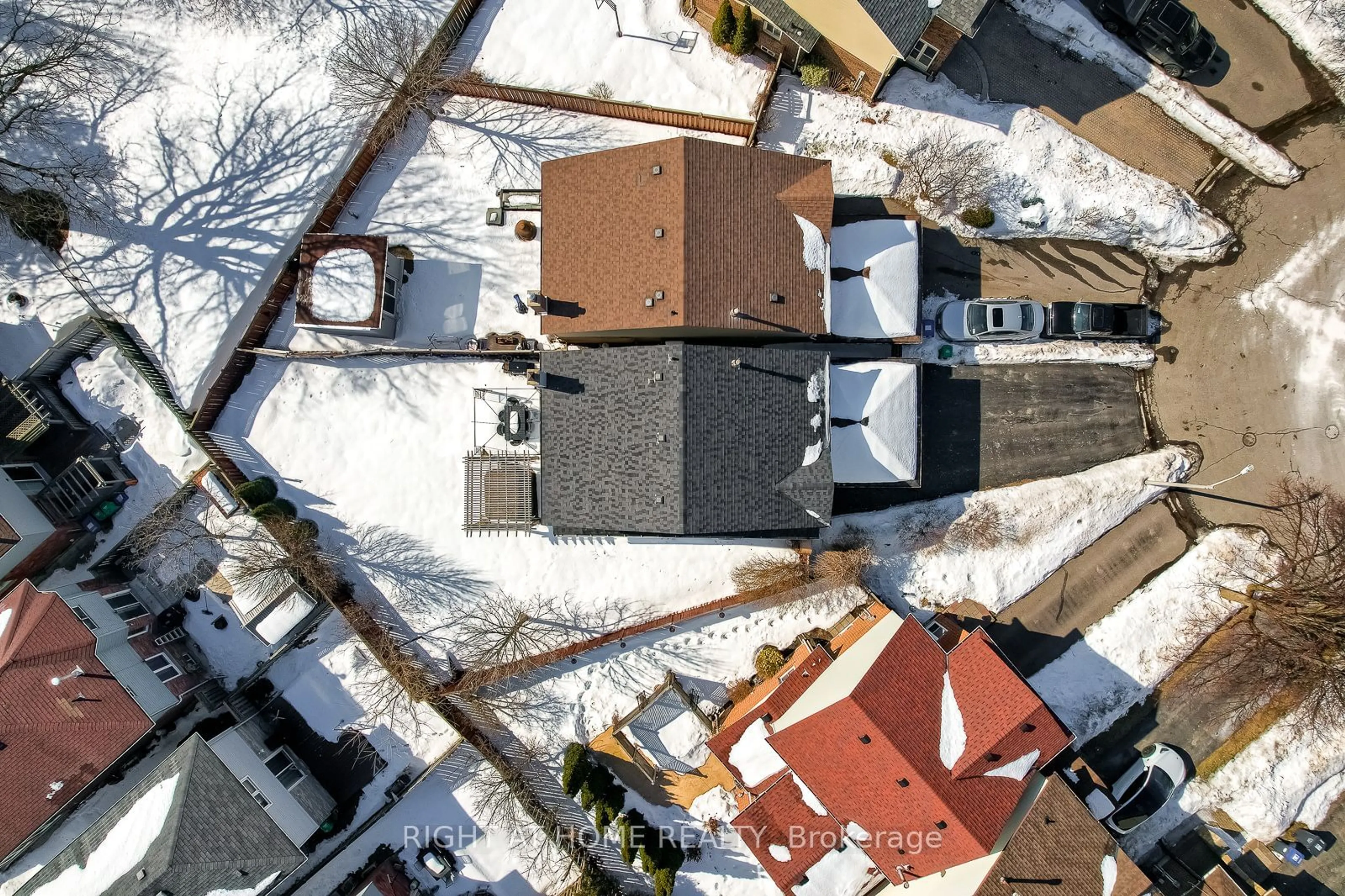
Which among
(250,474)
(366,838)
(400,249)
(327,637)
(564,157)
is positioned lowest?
(366,838)

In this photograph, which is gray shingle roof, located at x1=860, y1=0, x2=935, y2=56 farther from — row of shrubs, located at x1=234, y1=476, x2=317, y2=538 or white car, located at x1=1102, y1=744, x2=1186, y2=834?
white car, located at x1=1102, y1=744, x2=1186, y2=834

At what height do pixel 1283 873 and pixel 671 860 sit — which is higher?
pixel 1283 873

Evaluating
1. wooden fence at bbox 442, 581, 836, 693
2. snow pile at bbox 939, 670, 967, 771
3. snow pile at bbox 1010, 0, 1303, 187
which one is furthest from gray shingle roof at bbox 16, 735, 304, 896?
snow pile at bbox 1010, 0, 1303, 187

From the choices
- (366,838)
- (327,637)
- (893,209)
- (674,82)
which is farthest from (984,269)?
(366,838)

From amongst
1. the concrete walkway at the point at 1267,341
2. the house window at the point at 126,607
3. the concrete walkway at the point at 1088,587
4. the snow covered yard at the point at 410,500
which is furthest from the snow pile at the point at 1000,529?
the house window at the point at 126,607

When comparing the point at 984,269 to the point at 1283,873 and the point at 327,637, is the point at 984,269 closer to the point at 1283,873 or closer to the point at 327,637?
the point at 1283,873

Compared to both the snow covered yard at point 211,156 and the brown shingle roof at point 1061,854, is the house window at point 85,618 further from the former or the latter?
the brown shingle roof at point 1061,854

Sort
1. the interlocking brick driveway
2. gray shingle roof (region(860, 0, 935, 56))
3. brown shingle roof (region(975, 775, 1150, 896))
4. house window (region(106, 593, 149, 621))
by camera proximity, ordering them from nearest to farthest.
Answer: brown shingle roof (region(975, 775, 1150, 896)) < gray shingle roof (region(860, 0, 935, 56)) < house window (region(106, 593, 149, 621)) < the interlocking brick driveway
